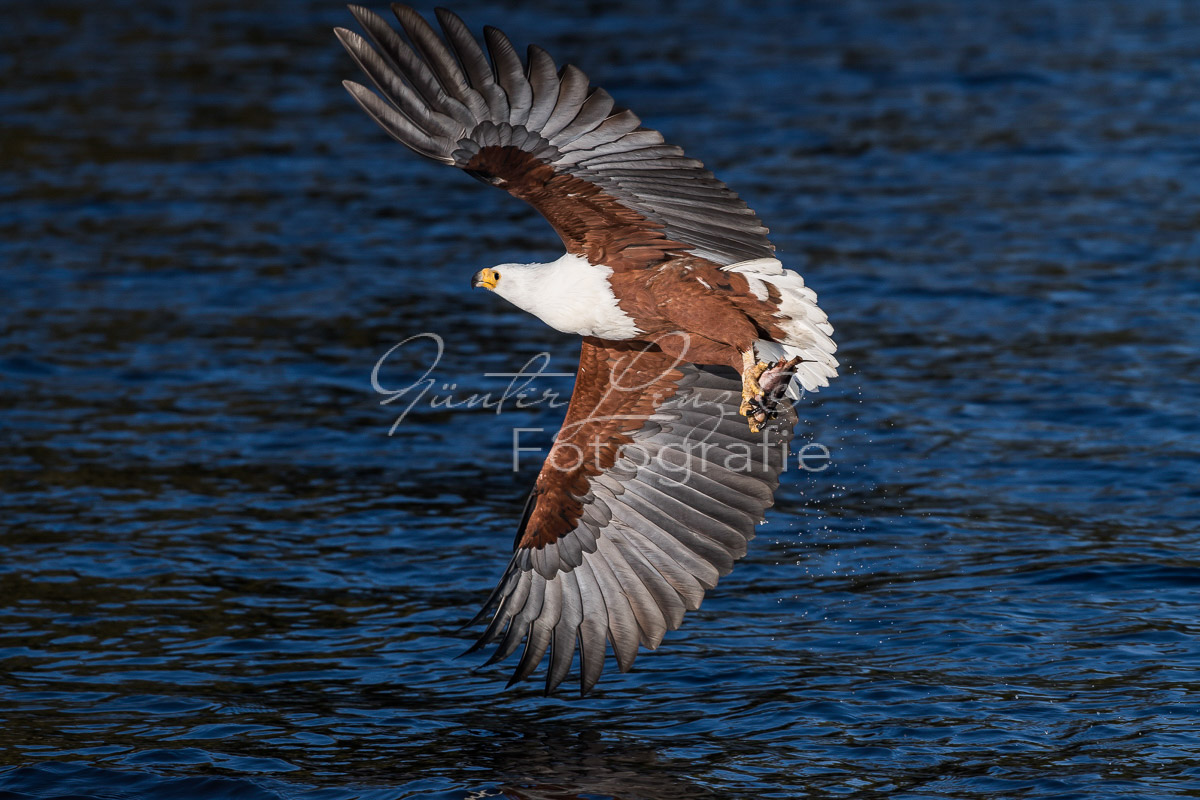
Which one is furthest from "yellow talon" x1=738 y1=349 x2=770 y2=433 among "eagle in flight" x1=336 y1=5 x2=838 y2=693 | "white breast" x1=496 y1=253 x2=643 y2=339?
"white breast" x1=496 y1=253 x2=643 y2=339

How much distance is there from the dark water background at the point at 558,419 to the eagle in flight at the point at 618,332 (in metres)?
0.41

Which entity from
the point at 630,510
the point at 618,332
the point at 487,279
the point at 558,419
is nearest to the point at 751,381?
the point at 618,332

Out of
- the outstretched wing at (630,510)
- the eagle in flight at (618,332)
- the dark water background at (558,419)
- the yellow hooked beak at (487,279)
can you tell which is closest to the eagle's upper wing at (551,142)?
the eagle in flight at (618,332)

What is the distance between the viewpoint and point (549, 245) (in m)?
10.8

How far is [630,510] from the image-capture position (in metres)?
6.20

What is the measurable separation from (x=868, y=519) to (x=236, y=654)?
2992 millimetres

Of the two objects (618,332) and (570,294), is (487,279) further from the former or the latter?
(618,332)

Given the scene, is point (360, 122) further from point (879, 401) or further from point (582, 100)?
point (582, 100)

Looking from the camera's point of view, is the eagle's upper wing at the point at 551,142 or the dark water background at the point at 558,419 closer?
the eagle's upper wing at the point at 551,142

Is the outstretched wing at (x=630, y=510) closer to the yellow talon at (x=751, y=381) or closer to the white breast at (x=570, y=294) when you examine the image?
the yellow talon at (x=751, y=381)

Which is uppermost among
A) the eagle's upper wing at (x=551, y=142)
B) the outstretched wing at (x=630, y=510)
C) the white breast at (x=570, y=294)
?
the eagle's upper wing at (x=551, y=142)

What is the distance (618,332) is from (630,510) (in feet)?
2.70

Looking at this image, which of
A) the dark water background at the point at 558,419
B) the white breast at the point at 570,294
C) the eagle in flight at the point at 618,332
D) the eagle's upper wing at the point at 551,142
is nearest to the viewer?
the eagle's upper wing at the point at 551,142

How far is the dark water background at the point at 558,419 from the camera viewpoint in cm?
552
